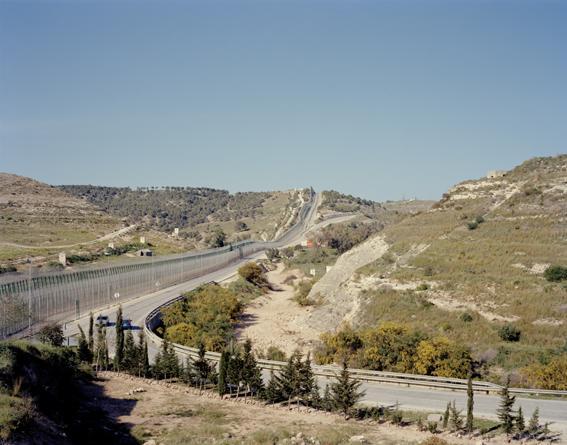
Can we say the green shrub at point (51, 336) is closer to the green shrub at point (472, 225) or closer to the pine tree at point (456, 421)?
the pine tree at point (456, 421)

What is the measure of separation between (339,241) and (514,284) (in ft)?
271

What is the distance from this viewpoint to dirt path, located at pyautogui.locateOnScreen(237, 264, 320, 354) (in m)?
49.4

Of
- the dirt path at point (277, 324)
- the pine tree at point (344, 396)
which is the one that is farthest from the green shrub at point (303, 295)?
the pine tree at point (344, 396)

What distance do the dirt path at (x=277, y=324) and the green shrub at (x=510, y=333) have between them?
14.9 m

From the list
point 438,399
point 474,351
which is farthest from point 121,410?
point 474,351

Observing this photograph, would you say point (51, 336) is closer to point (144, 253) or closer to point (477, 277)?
point (477, 277)

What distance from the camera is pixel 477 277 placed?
50.6 metres

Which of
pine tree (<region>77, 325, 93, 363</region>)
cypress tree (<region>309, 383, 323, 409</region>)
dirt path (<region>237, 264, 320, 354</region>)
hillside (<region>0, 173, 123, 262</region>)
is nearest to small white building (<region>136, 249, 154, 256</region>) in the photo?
hillside (<region>0, 173, 123, 262</region>)

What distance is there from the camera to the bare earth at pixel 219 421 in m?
25.6

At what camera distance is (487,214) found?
69.1m

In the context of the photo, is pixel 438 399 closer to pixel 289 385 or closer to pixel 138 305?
pixel 289 385

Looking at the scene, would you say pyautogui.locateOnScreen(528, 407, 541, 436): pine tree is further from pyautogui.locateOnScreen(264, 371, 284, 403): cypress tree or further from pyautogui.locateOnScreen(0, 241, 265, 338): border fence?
pyautogui.locateOnScreen(0, 241, 265, 338): border fence

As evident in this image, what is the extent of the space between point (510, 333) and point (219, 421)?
22.6m

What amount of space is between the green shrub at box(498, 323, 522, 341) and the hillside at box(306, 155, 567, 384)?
0.23 m
